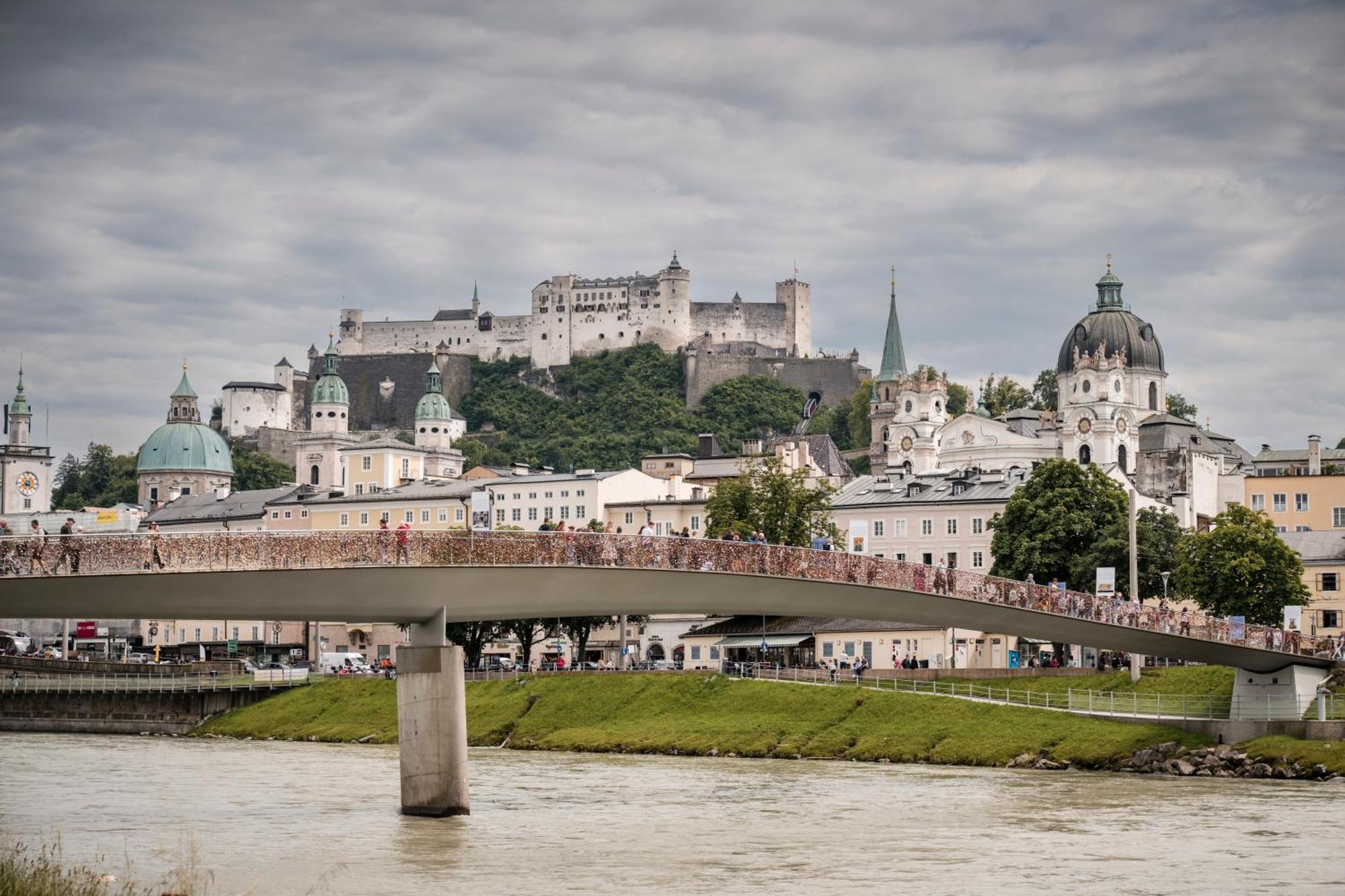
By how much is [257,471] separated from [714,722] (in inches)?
4596

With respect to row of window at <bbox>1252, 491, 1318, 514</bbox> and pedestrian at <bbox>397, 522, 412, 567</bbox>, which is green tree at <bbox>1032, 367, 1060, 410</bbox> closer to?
row of window at <bbox>1252, 491, 1318, 514</bbox>

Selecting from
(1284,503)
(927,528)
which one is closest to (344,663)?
(927,528)

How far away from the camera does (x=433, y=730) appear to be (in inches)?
1527

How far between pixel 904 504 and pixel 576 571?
64568mm

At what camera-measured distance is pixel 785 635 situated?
82312 mm

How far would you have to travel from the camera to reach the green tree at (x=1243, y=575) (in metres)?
72.9

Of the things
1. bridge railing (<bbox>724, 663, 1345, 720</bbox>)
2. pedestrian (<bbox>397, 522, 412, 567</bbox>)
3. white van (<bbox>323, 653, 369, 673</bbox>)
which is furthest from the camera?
white van (<bbox>323, 653, 369, 673</bbox>)

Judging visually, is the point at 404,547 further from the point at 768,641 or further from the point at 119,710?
the point at 768,641

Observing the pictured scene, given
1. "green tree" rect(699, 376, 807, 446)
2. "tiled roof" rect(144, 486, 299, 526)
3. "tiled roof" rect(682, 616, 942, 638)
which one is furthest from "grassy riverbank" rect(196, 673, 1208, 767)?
"green tree" rect(699, 376, 807, 446)

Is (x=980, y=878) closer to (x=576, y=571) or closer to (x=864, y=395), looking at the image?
(x=576, y=571)

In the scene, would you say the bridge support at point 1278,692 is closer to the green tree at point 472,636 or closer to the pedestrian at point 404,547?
the pedestrian at point 404,547

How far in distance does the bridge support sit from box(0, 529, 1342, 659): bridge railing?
3.74 feet

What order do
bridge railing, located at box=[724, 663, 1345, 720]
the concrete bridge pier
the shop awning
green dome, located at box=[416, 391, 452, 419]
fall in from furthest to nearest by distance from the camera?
green dome, located at box=[416, 391, 452, 419] → the shop awning → bridge railing, located at box=[724, 663, 1345, 720] → the concrete bridge pier

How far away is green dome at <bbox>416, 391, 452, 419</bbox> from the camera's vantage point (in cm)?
17575
